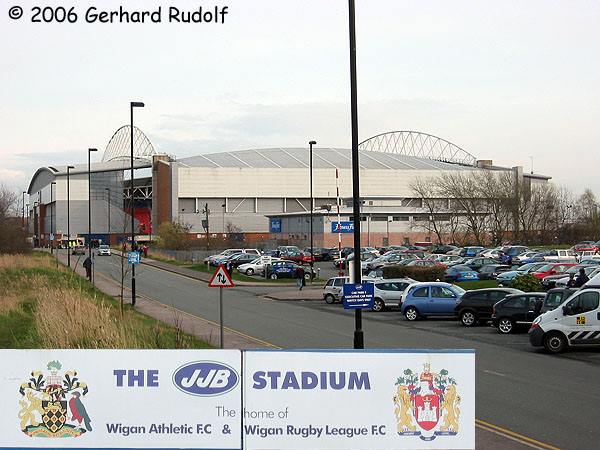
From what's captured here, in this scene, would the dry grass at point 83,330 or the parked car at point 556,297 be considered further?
the parked car at point 556,297

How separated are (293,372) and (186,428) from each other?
129cm

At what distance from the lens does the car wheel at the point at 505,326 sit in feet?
89.2

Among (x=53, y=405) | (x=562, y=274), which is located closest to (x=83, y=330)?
(x=53, y=405)

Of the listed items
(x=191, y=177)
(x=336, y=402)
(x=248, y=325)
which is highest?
(x=191, y=177)

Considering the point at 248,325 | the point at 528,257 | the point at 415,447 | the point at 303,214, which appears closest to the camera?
the point at 415,447

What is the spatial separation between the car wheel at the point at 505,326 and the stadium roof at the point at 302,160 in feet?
327

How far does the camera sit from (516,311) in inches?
1069

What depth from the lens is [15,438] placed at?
8625mm

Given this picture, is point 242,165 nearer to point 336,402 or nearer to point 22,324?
point 22,324

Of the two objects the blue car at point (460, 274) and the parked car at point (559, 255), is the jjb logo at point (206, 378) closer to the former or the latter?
the blue car at point (460, 274)

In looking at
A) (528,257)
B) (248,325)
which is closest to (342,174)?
(528,257)

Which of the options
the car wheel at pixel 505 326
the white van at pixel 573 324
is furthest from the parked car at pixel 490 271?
the white van at pixel 573 324

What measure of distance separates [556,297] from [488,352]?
145 inches

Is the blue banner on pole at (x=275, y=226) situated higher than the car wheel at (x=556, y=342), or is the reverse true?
the blue banner on pole at (x=275, y=226)
